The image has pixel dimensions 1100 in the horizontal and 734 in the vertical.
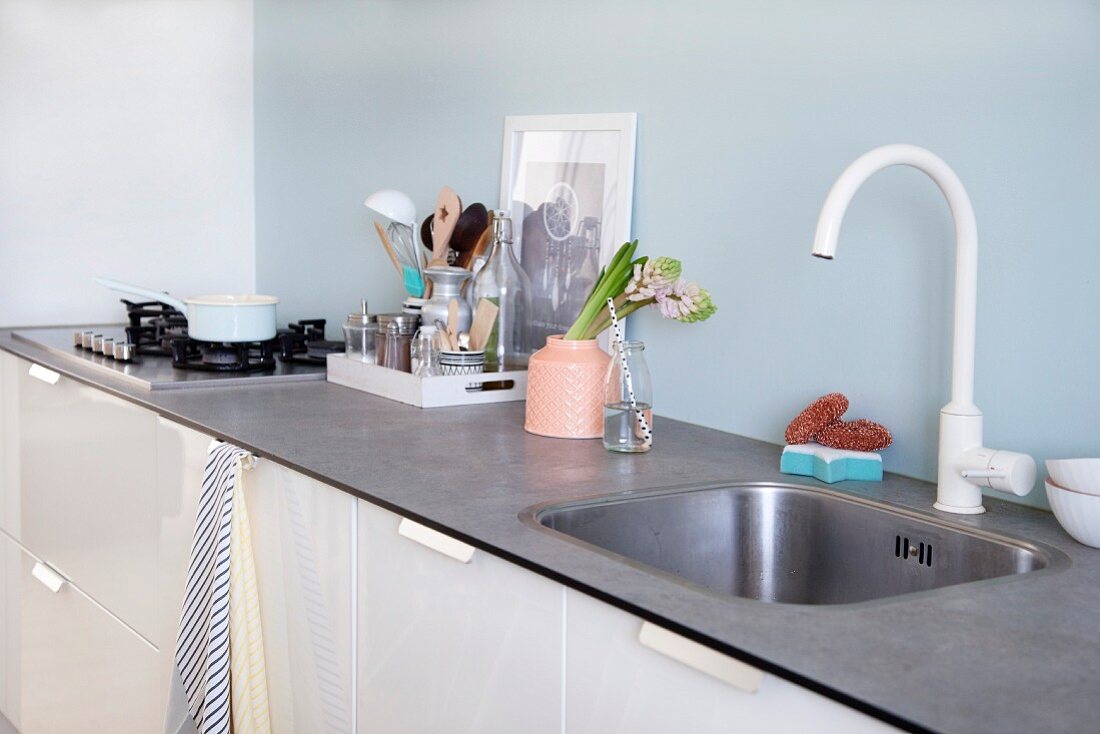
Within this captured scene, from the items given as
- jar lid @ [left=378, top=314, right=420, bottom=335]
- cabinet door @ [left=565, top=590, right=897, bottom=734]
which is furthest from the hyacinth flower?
cabinet door @ [left=565, top=590, right=897, bottom=734]

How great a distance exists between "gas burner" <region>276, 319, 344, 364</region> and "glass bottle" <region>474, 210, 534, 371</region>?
442 millimetres

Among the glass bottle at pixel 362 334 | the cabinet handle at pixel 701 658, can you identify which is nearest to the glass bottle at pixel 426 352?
the glass bottle at pixel 362 334

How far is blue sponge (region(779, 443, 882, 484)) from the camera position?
160 centimetres

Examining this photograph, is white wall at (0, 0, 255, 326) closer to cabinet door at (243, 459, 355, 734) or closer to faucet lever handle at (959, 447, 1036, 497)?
cabinet door at (243, 459, 355, 734)

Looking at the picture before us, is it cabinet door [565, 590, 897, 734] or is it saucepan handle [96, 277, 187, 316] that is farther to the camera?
saucepan handle [96, 277, 187, 316]

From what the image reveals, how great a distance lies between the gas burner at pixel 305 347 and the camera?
2.65 metres

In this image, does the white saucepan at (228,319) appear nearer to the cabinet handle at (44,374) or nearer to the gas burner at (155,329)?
the gas burner at (155,329)

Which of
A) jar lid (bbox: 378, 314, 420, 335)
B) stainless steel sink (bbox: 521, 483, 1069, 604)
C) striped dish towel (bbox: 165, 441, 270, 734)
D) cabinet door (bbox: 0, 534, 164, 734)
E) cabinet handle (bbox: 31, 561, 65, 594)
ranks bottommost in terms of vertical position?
cabinet door (bbox: 0, 534, 164, 734)

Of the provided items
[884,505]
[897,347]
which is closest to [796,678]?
[884,505]

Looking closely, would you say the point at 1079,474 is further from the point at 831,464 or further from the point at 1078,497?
the point at 831,464

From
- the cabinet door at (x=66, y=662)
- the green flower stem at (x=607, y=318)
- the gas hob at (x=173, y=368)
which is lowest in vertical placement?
the cabinet door at (x=66, y=662)

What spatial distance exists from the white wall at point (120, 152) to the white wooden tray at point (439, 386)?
4.01ft

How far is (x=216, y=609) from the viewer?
5.60ft

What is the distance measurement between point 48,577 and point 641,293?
144 centimetres
